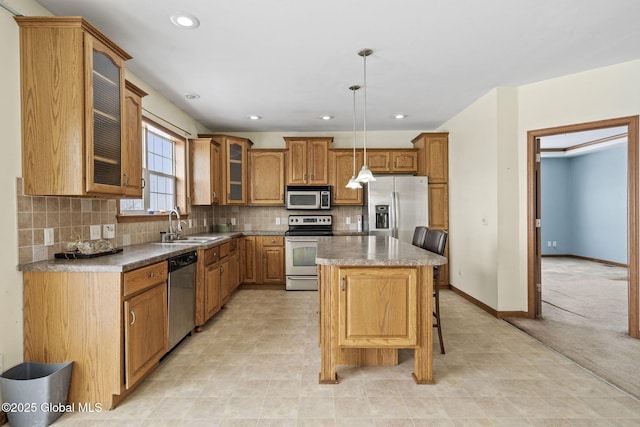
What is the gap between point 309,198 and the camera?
492 centimetres

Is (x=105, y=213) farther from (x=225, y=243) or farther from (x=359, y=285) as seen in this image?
(x=359, y=285)

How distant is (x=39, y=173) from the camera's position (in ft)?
6.04

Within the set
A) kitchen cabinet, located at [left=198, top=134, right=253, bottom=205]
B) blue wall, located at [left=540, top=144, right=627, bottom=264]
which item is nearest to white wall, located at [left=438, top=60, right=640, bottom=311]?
kitchen cabinet, located at [left=198, top=134, right=253, bottom=205]

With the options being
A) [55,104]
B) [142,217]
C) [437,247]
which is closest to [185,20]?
[55,104]

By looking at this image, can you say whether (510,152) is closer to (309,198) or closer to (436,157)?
(436,157)

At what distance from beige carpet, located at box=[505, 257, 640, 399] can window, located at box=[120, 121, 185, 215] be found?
4.15 m

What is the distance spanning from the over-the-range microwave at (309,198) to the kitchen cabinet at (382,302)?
290 centimetres

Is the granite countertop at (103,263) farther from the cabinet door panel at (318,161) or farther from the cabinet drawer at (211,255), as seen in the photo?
the cabinet door panel at (318,161)

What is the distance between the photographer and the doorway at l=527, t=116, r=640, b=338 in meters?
2.81

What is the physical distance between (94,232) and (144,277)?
722 millimetres

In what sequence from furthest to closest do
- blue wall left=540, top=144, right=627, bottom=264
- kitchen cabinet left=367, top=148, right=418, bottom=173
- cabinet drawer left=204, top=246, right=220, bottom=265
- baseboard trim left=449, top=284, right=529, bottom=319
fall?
blue wall left=540, top=144, right=627, bottom=264, kitchen cabinet left=367, top=148, right=418, bottom=173, baseboard trim left=449, top=284, right=529, bottom=319, cabinet drawer left=204, top=246, right=220, bottom=265

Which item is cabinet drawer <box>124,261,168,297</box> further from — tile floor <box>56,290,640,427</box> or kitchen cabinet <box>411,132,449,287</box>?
kitchen cabinet <box>411,132,449,287</box>

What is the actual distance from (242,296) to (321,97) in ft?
9.60

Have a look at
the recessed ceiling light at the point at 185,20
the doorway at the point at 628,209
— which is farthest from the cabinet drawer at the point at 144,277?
the doorway at the point at 628,209
